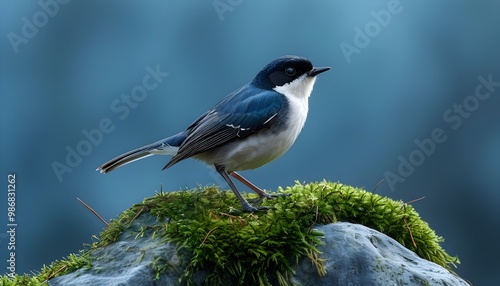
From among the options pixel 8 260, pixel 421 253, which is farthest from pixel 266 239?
pixel 8 260

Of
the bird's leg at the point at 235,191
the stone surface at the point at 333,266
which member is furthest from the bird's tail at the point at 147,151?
the stone surface at the point at 333,266

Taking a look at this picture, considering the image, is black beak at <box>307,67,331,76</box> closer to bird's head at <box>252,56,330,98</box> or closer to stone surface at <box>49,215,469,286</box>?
bird's head at <box>252,56,330,98</box>

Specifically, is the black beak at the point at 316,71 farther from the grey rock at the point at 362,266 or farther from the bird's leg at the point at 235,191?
the grey rock at the point at 362,266

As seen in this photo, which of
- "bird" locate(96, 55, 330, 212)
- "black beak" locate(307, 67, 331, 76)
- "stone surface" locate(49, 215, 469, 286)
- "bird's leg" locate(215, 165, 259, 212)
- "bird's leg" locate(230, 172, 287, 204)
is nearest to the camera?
"stone surface" locate(49, 215, 469, 286)

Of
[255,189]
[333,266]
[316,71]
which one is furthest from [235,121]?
[333,266]

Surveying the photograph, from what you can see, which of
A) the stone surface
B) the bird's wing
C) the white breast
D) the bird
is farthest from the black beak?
the stone surface

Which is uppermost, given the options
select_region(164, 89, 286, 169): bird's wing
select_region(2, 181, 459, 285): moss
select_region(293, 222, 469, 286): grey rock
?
select_region(164, 89, 286, 169): bird's wing

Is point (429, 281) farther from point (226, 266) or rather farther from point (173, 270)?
point (173, 270)
